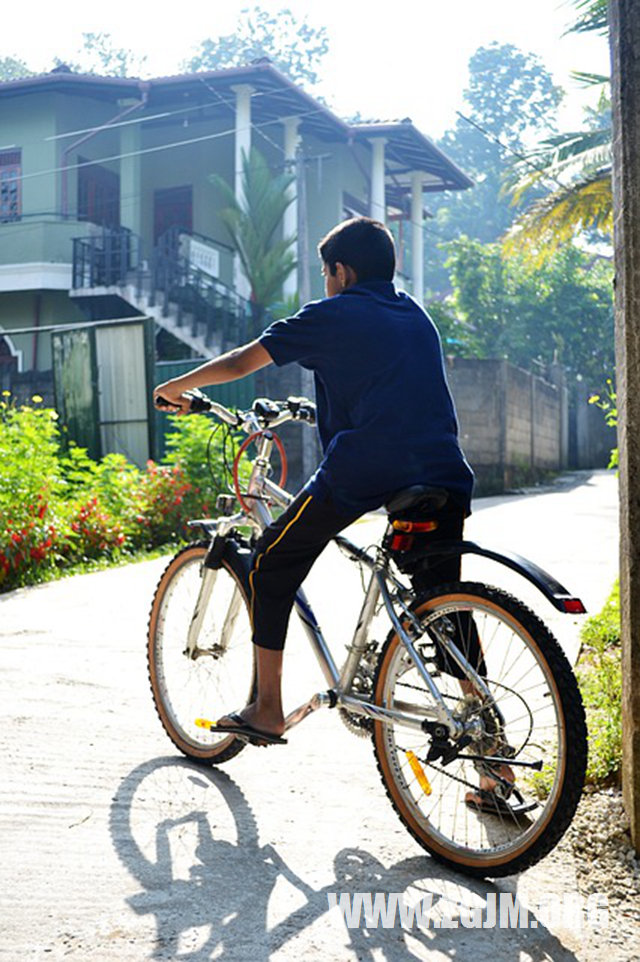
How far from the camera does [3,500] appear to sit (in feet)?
28.9

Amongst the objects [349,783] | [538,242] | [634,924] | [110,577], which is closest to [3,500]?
[110,577]

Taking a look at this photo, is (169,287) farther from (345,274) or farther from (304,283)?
(345,274)

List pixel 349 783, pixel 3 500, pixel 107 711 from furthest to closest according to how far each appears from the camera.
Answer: pixel 3 500, pixel 107 711, pixel 349 783

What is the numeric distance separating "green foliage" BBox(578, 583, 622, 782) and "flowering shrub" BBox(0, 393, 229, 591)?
2.62 metres

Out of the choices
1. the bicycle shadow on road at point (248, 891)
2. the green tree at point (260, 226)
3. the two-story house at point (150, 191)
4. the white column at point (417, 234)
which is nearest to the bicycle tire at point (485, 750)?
the bicycle shadow on road at point (248, 891)

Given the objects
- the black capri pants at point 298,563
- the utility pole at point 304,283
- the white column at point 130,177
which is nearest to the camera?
the black capri pants at point 298,563

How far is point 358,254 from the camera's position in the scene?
3498 mm

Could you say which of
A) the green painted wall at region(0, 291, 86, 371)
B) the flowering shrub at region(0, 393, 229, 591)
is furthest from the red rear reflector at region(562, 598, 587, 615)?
the green painted wall at region(0, 291, 86, 371)

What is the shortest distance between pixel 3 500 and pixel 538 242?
1165cm

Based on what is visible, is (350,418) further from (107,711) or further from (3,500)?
(3,500)

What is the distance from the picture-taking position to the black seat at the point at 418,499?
10.5ft

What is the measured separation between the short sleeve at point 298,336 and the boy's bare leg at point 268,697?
0.94 m

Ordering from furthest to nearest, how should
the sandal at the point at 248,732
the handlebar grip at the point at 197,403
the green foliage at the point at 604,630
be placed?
1. the green foliage at the point at 604,630
2. the handlebar grip at the point at 197,403
3. the sandal at the point at 248,732

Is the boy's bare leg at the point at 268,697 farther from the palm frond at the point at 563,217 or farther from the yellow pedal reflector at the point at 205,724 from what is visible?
the palm frond at the point at 563,217
